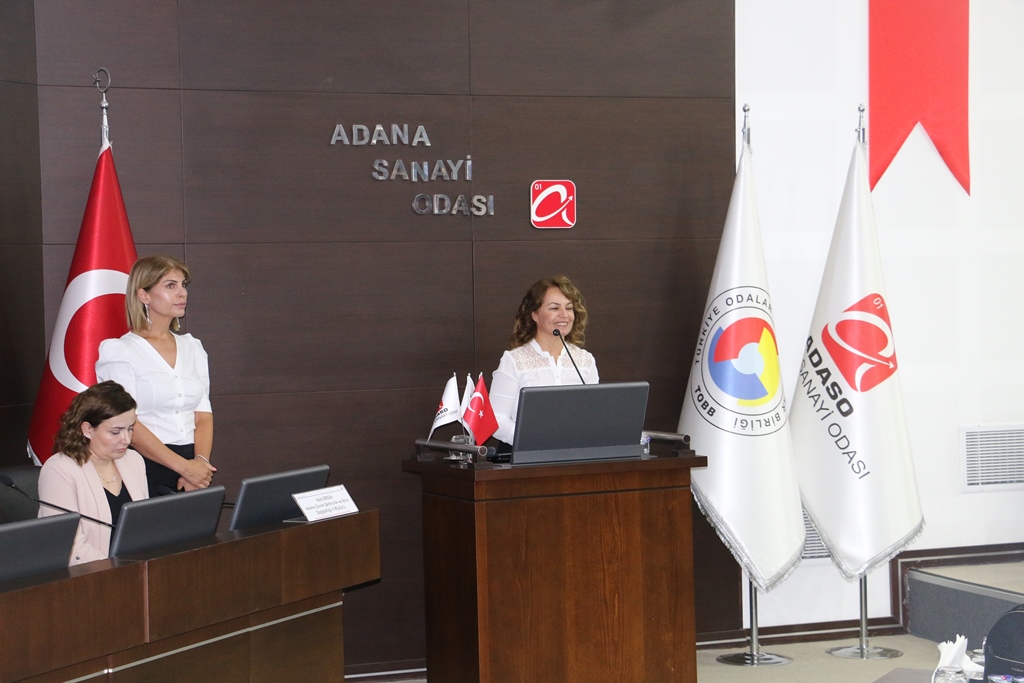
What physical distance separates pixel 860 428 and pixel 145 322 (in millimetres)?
2981

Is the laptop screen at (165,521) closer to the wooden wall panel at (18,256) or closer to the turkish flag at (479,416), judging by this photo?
the turkish flag at (479,416)

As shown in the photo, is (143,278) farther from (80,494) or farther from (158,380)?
(80,494)

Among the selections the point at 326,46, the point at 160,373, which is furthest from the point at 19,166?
the point at 326,46

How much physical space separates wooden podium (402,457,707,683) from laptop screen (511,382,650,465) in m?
Result: 0.05

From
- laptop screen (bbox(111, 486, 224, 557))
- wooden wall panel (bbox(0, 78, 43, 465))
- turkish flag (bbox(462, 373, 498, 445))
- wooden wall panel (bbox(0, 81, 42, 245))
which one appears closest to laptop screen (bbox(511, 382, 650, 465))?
turkish flag (bbox(462, 373, 498, 445))

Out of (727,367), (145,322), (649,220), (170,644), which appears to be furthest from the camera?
(649,220)

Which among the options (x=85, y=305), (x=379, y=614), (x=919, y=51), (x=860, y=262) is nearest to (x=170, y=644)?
(x=85, y=305)

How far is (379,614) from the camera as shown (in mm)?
4820

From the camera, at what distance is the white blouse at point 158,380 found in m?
3.79

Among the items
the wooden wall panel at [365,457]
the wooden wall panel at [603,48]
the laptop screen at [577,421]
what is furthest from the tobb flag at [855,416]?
the wooden wall panel at [365,457]

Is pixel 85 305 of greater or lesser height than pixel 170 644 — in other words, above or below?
above

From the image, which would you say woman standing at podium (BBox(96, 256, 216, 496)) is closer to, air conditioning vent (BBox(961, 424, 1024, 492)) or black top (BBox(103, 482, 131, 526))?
black top (BBox(103, 482, 131, 526))

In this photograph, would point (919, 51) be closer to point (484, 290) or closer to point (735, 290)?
point (735, 290)

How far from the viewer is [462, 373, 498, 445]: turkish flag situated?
12.6ft
